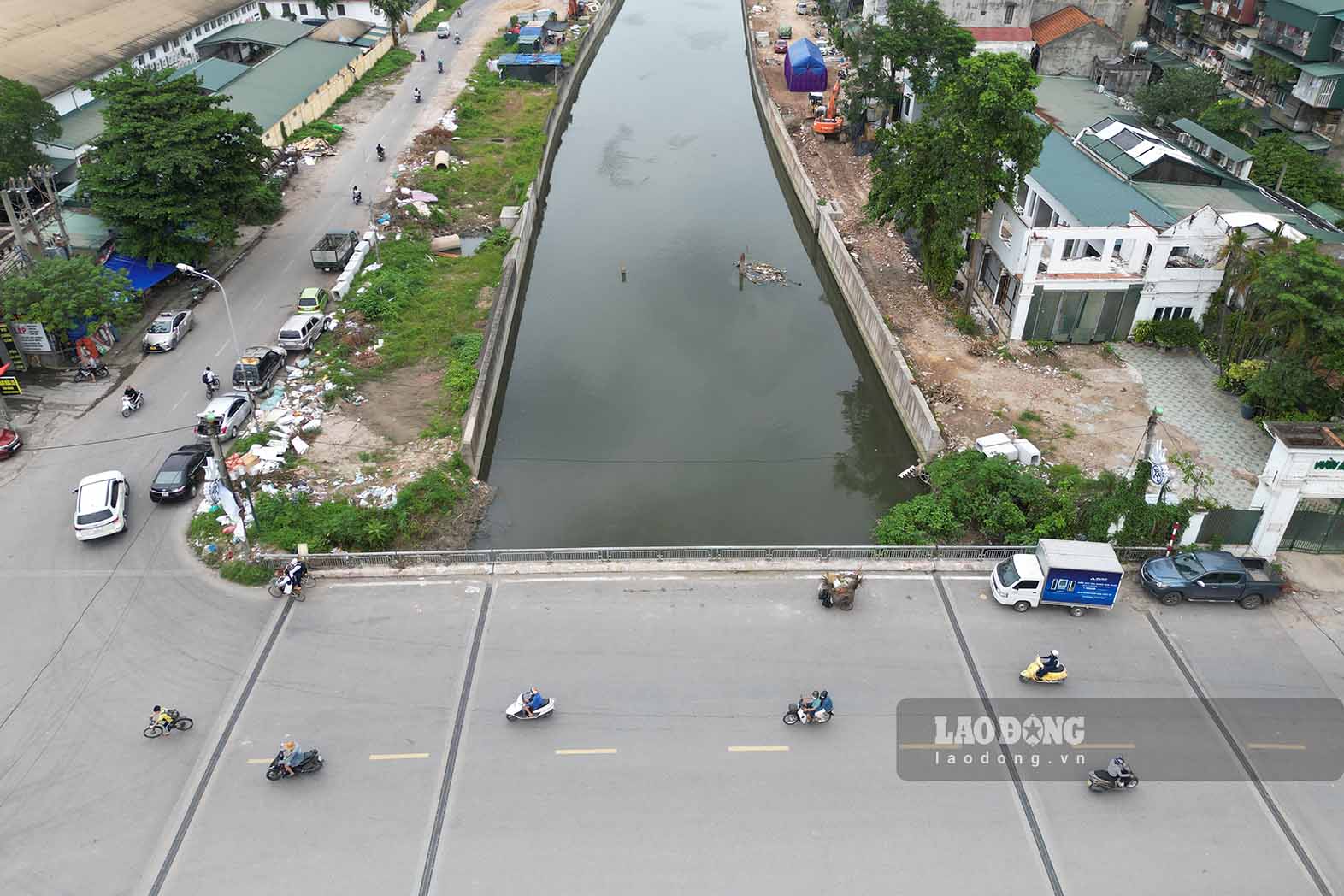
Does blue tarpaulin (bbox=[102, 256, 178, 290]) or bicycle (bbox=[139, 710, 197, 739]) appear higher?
blue tarpaulin (bbox=[102, 256, 178, 290])

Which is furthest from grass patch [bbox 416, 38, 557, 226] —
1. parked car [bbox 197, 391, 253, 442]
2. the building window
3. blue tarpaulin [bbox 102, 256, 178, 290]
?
the building window

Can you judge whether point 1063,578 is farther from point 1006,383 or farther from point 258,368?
point 258,368

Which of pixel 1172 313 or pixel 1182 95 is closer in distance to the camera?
pixel 1172 313

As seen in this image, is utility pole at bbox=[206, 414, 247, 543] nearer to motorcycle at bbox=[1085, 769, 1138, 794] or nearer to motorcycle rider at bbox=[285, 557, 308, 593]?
motorcycle rider at bbox=[285, 557, 308, 593]

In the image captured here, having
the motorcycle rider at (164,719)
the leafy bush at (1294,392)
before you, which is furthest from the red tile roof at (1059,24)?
the motorcycle rider at (164,719)

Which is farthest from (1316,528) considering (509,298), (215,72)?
(215,72)

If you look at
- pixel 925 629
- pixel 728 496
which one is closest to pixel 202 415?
pixel 728 496

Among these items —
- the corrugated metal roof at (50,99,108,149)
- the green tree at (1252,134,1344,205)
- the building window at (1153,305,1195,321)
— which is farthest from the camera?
the corrugated metal roof at (50,99,108,149)
